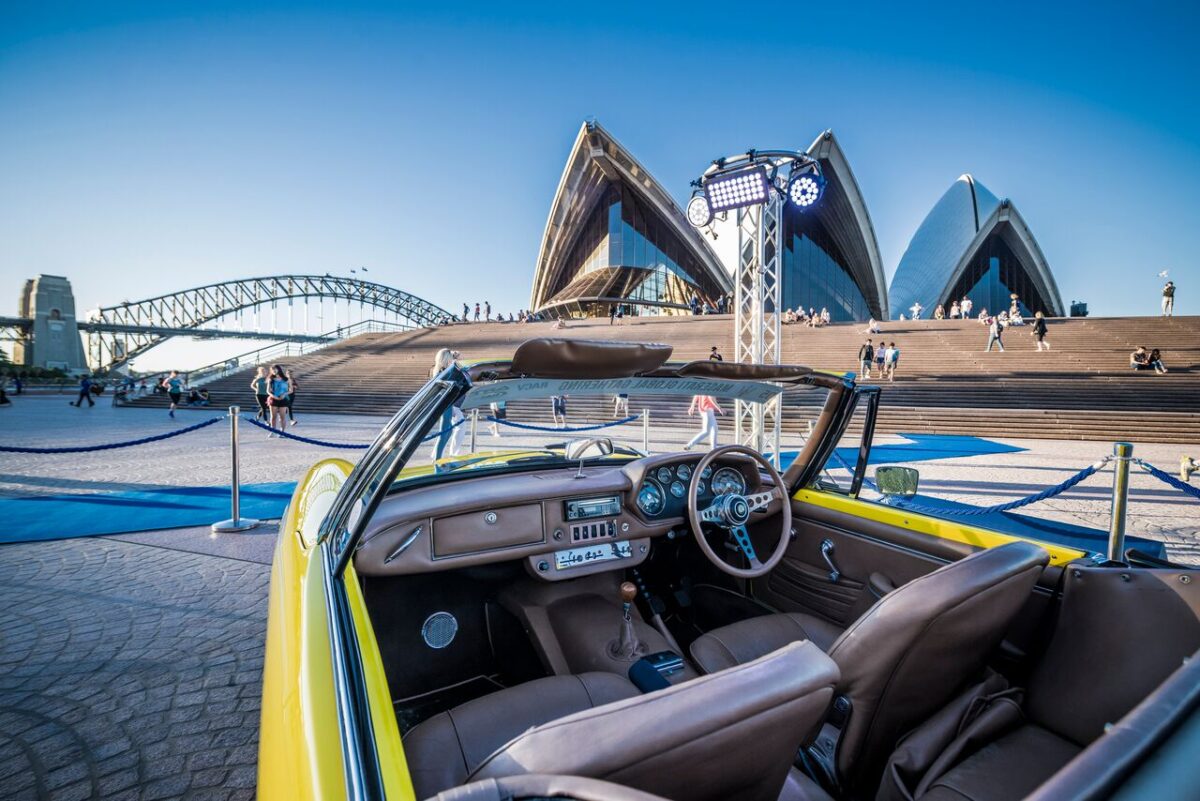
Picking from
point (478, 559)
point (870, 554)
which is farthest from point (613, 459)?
point (870, 554)

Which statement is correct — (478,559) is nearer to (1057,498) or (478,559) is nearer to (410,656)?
(410,656)

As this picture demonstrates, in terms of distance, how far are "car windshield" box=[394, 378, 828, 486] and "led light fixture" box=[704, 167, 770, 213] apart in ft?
9.04

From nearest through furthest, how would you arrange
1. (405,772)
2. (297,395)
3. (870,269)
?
(405,772) < (297,395) < (870,269)

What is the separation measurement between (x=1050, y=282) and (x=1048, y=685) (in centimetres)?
5899

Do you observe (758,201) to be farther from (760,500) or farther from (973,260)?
(973,260)

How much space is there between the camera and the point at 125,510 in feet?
18.0

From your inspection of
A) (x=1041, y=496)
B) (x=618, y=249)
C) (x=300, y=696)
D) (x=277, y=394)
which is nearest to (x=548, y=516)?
(x=300, y=696)

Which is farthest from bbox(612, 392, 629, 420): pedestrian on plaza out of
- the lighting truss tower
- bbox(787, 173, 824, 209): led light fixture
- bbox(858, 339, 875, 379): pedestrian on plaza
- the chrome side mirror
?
the chrome side mirror

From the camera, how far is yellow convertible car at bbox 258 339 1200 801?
89 cm

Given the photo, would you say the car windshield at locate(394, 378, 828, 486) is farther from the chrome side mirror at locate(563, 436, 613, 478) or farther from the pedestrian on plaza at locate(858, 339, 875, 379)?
the pedestrian on plaza at locate(858, 339, 875, 379)

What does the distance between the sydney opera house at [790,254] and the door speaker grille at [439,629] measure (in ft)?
127

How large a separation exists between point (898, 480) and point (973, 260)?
1998 inches

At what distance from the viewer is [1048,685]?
1.74 m

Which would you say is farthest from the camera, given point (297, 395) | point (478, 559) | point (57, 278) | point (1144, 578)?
point (57, 278)
